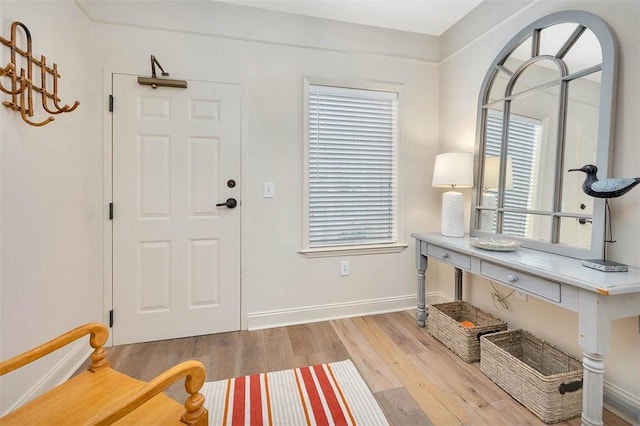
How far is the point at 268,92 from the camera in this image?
2361mm

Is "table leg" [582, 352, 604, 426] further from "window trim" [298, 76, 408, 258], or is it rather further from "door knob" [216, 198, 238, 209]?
"door knob" [216, 198, 238, 209]

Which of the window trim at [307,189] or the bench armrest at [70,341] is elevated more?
the window trim at [307,189]

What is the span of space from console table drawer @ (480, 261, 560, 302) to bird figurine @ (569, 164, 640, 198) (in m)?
0.47

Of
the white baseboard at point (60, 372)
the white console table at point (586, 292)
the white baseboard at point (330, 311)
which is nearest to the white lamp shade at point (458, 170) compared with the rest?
the white console table at point (586, 292)

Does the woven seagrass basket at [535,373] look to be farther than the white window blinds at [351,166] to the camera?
No

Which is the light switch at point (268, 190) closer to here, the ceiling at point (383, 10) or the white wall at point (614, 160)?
the ceiling at point (383, 10)

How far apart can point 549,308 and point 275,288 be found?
1.86 m

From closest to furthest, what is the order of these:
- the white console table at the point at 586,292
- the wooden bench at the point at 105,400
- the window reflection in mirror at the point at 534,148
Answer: the wooden bench at the point at 105,400, the white console table at the point at 586,292, the window reflection in mirror at the point at 534,148

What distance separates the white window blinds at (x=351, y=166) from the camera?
251 centimetres

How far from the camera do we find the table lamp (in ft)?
7.17

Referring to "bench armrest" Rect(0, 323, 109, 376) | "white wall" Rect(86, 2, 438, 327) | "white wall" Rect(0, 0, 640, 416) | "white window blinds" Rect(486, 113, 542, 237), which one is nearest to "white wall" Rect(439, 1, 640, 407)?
"white wall" Rect(0, 0, 640, 416)

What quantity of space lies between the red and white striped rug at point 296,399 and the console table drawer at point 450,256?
3.13 feet

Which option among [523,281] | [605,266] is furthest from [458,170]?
[605,266]

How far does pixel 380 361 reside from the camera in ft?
6.34
